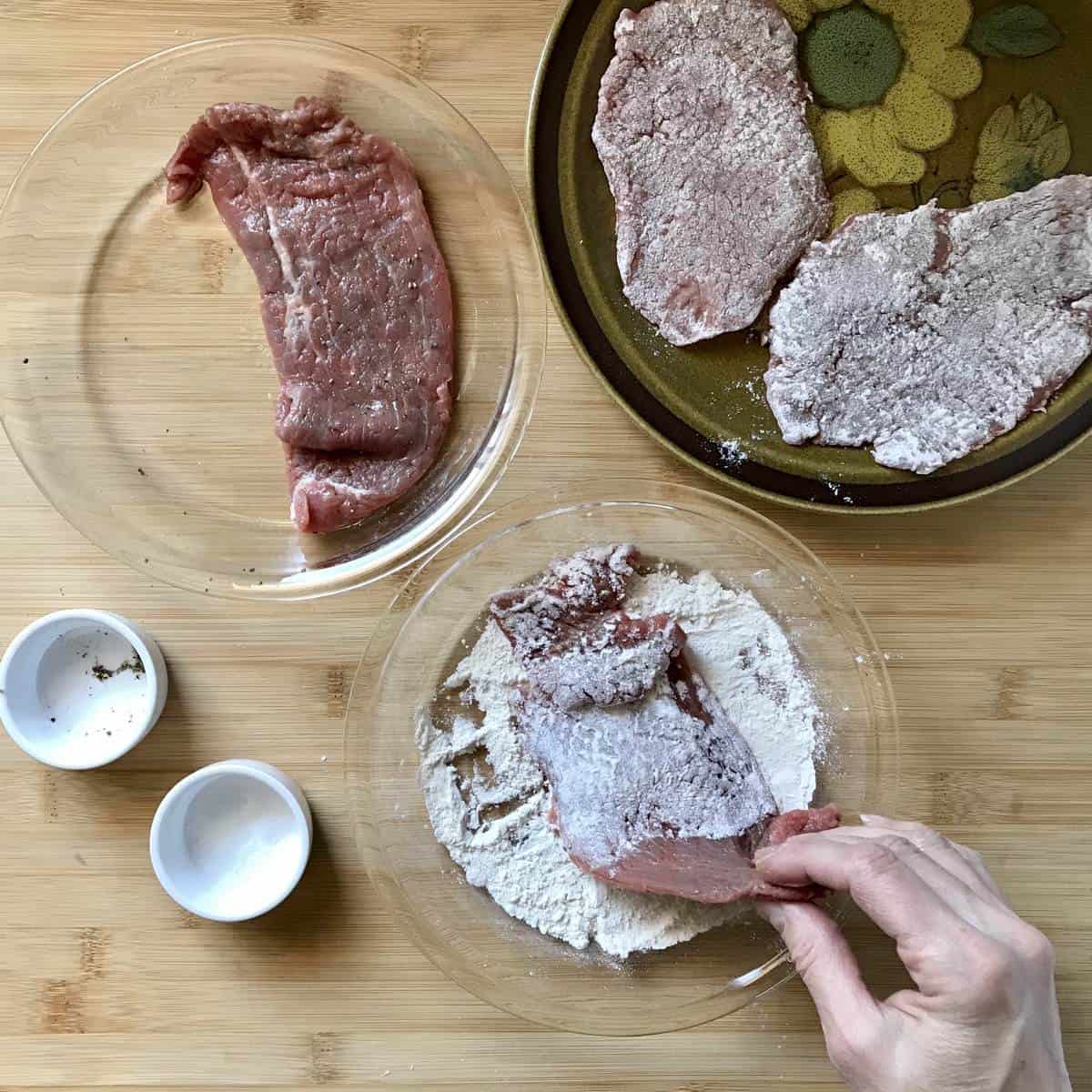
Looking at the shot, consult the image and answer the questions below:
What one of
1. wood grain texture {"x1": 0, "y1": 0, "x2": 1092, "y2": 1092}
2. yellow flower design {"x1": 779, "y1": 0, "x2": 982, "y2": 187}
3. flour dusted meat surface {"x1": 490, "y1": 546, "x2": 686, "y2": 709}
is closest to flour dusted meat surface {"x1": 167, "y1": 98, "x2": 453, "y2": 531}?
wood grain texture {"x1": 0, "y1": 0, "x2": 1092, "y2": 1092}

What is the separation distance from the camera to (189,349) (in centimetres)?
145

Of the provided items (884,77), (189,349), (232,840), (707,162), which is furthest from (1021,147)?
(232,840)

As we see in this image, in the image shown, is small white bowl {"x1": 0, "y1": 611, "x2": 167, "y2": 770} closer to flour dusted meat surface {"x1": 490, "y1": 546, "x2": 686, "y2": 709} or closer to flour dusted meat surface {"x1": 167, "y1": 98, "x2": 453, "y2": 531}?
flour dusted meat surface {"x1": 167, "y1": 98, "x2": 453, "y2": 531}

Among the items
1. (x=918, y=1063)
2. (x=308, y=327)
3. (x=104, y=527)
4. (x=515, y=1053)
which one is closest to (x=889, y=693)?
(x=918, y=1063)

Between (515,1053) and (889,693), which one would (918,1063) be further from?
(515,1053)

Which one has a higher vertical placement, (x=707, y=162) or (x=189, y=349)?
(x=707, y=162)

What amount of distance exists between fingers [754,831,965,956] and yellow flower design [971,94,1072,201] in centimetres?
93

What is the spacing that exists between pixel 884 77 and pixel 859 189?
16 centimetres

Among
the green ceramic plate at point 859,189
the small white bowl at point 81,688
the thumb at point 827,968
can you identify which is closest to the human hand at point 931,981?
the thumb at point 827,968

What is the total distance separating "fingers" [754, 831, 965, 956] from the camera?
114cm

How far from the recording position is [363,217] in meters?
1.41

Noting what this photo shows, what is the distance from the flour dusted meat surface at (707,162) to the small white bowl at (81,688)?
0.90m

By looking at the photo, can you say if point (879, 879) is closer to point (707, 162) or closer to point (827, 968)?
point (827, 968)

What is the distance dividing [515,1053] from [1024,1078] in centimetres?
69
